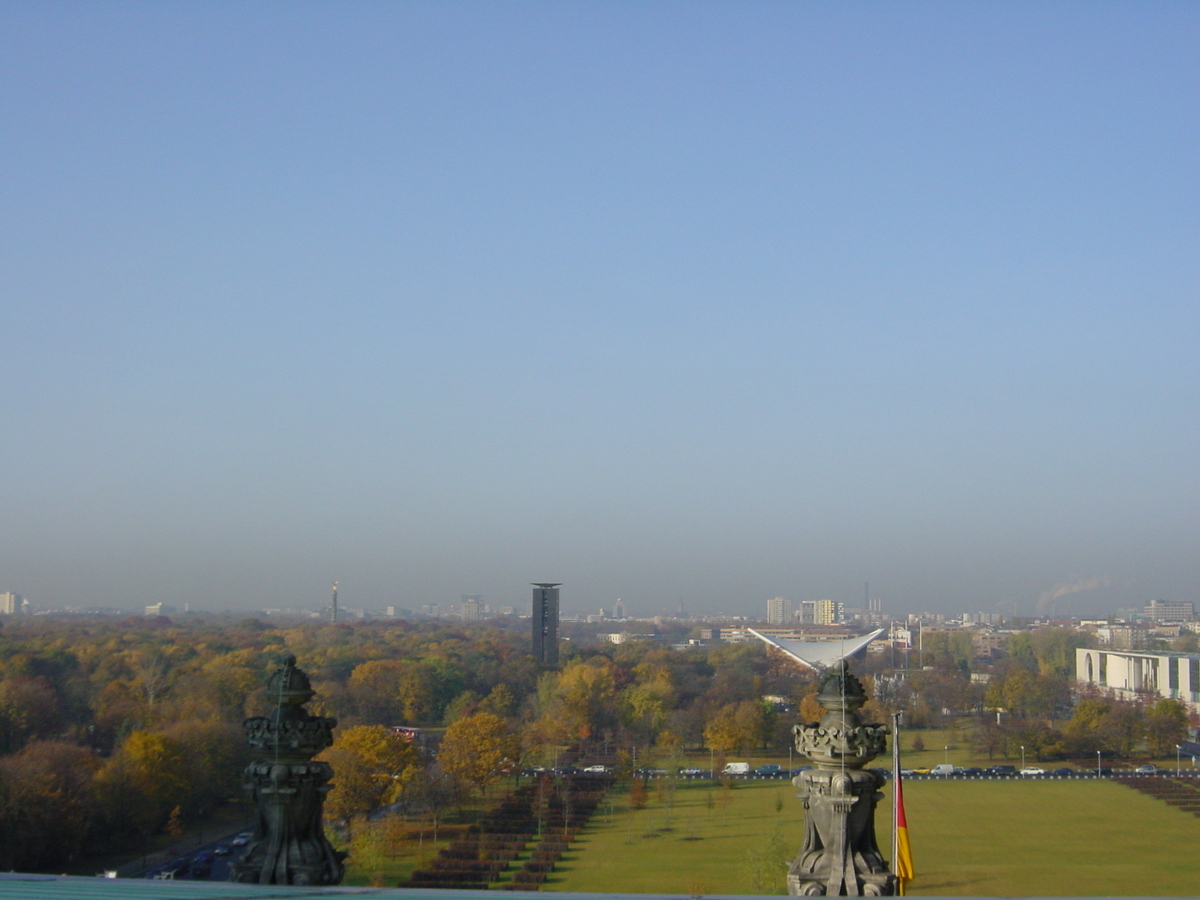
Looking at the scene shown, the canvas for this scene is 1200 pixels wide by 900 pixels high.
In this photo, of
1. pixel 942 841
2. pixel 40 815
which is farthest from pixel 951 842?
pixel 40 815

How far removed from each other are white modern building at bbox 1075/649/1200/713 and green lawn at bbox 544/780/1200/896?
3170 centimetres

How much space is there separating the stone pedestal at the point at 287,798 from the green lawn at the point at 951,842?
15.5 metres

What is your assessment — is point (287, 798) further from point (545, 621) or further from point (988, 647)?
point (988, 647)

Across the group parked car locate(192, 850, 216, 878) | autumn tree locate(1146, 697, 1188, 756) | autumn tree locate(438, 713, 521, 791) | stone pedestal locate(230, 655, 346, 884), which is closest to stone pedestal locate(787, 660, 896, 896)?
stone pedestal locate(230, 655, 346, 884)

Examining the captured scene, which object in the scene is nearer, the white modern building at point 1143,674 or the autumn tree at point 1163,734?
the autumn tree at point 1163,734

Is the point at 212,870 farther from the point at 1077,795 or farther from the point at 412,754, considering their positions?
the point at 1077,795

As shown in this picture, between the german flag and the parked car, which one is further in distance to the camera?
the parked car

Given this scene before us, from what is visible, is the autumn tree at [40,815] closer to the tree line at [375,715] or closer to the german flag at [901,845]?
the tree line at [375,715]

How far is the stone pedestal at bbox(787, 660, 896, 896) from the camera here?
462 cm

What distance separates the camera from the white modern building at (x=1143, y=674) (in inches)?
2579

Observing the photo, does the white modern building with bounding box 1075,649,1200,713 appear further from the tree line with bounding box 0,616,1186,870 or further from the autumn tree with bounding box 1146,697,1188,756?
the autumn tree with bounding box 1146,697,1188,756

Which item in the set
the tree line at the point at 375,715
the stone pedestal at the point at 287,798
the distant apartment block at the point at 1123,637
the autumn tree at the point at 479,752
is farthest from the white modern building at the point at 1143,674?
the stone pedestal at the point at 287,798

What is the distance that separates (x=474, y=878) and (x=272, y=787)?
19.9 metres

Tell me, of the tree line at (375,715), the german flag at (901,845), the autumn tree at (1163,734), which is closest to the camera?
the german flag at (901,845)
